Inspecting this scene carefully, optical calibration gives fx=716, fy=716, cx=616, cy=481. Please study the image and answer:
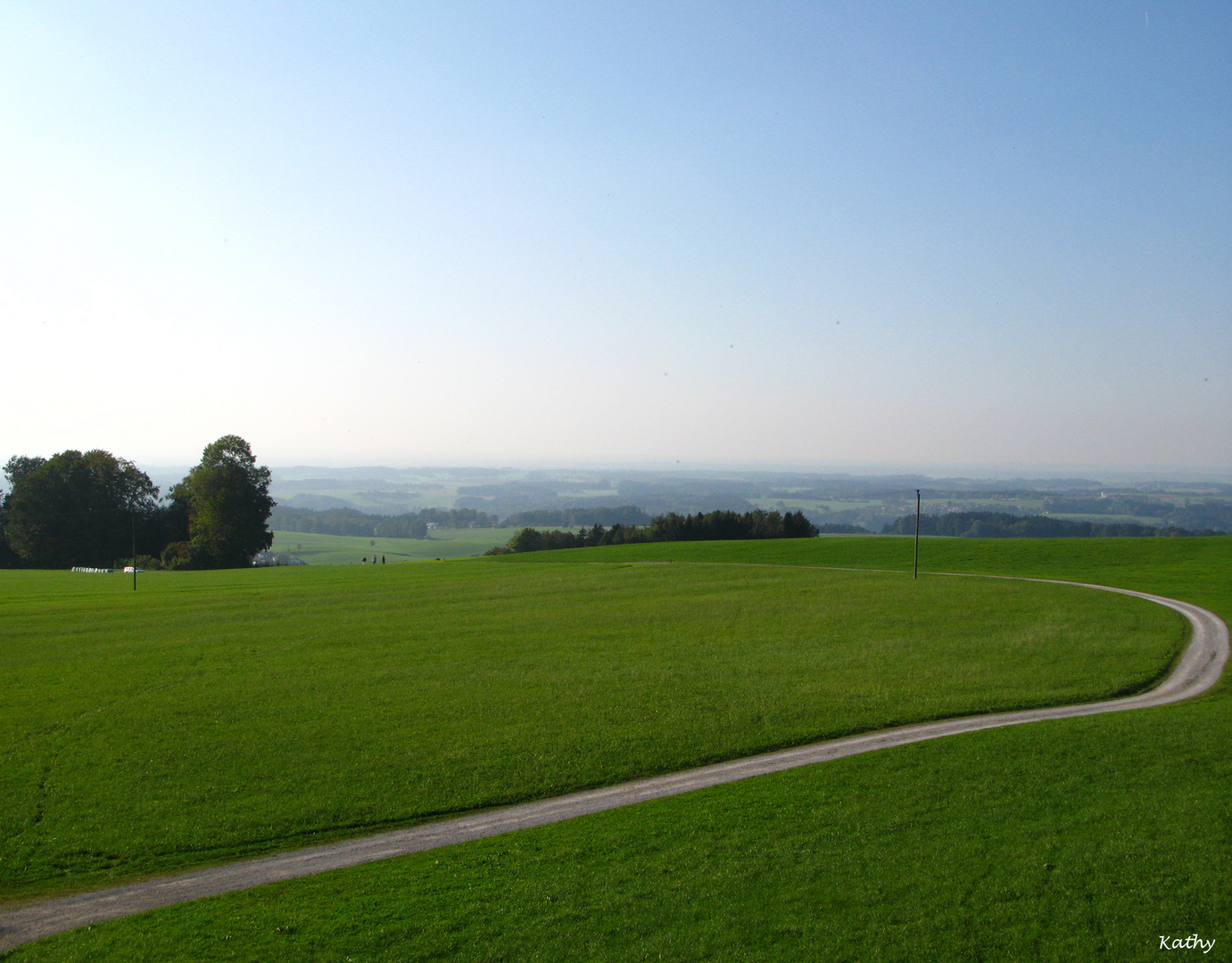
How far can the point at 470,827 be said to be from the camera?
1416cm

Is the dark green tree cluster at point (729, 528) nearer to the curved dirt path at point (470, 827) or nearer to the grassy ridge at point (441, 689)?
the grassy ridge at point (441, 689)

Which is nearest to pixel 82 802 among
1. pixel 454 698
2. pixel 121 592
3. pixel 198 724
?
pixel 198 724

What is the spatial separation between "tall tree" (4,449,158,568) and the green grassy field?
31.9 metres

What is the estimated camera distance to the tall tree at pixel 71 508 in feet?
266

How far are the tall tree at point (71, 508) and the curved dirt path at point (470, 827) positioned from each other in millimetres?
80801

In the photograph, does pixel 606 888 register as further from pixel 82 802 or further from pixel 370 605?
pixel 370 605

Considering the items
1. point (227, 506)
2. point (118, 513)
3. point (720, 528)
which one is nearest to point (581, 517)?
point (720, 528)

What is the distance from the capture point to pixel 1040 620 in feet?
102

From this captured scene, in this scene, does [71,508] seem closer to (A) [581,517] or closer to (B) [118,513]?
(B) [118,513]

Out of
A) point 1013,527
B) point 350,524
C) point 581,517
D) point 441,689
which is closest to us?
point 441,689

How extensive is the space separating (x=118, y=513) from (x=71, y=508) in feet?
15.1

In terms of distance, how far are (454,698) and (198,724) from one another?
22.6 ft

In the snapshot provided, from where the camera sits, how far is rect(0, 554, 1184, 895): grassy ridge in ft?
48.8

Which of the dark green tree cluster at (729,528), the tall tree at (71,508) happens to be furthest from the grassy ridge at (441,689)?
the tall tree at (71,508)
